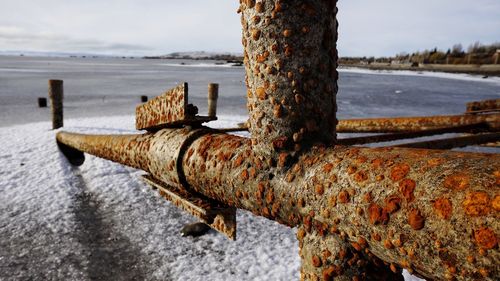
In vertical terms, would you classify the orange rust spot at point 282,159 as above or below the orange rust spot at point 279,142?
below

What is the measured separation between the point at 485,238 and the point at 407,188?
0.58ft

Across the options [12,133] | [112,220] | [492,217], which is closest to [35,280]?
[112,220]

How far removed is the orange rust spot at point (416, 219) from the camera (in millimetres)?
748

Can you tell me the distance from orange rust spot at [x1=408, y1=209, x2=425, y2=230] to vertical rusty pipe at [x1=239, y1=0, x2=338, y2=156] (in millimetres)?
429

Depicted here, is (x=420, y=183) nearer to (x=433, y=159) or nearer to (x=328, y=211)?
(x=433, y=159)

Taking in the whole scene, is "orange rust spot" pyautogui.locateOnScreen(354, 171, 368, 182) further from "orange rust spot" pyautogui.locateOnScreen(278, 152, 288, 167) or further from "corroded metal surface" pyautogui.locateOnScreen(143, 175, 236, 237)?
"corroded metal surface" pyautogui.locateOnScreen(143, 175, 236, 237)

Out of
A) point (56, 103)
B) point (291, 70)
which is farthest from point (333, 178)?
point (56, 103)

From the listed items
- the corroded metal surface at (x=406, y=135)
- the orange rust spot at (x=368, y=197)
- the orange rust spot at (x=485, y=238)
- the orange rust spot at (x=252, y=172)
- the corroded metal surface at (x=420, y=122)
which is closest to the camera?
the orange rust spot at (x=485, y=238)

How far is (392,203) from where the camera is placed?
0.80m

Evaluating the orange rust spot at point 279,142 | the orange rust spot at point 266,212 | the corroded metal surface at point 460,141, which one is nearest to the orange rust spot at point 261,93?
the orange rust spot at point 279,142

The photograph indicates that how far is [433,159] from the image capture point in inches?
31.9

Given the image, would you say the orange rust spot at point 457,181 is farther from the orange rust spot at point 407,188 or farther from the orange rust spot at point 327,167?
the orange rust spot at point 327,167

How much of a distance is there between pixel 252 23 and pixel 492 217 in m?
0.84

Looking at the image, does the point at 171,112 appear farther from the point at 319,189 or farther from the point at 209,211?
the point at 319,189
